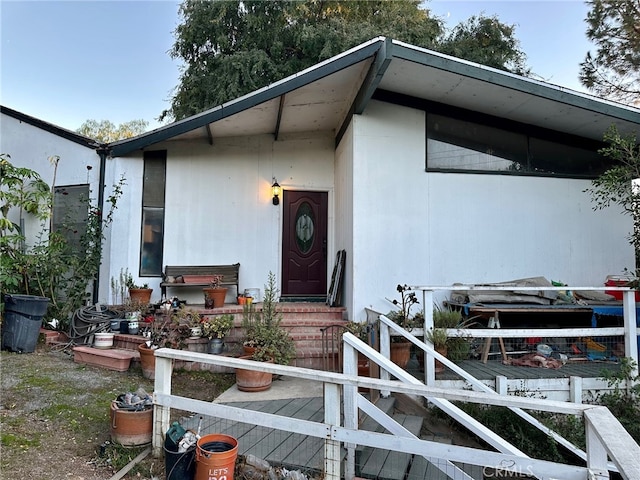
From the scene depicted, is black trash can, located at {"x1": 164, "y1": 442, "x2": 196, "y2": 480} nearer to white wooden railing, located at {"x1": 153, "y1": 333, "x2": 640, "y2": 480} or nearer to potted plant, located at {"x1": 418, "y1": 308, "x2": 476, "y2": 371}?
white wooden railing, located at {"x1": 153, "y1": 333, "x2": 640, "y2": 480}

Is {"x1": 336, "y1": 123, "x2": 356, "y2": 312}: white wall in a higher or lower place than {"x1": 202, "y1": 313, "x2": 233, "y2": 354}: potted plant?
higher

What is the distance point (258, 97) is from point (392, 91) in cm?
197

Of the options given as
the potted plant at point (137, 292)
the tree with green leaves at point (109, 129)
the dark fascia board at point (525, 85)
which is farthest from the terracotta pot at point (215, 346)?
the tree with green leaves at point (109, 129)

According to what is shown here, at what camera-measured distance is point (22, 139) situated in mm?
7473

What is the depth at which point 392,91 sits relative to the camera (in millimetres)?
6031

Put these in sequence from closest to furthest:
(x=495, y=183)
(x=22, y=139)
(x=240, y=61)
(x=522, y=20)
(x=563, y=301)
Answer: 1. (x=563, y=301)
2. (x=495, y=183)
3. (x=22, y=139)
4. (x=240, y=61)
5. (x=522, y=20)

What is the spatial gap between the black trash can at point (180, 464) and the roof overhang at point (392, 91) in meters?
4.30

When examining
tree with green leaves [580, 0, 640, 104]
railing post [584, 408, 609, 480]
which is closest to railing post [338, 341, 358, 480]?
railing post [584, 408, 609, 480]

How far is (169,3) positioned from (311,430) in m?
13.0

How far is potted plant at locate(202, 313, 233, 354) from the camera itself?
5074 millimetres

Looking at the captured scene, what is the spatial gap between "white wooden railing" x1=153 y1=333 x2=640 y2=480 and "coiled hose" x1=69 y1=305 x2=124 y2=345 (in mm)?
3087

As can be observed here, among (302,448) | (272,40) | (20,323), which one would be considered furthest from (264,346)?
(272,40)

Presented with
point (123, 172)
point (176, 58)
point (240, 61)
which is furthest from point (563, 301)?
point (176, 58)

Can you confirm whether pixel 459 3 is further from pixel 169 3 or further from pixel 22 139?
pixel 22 139
